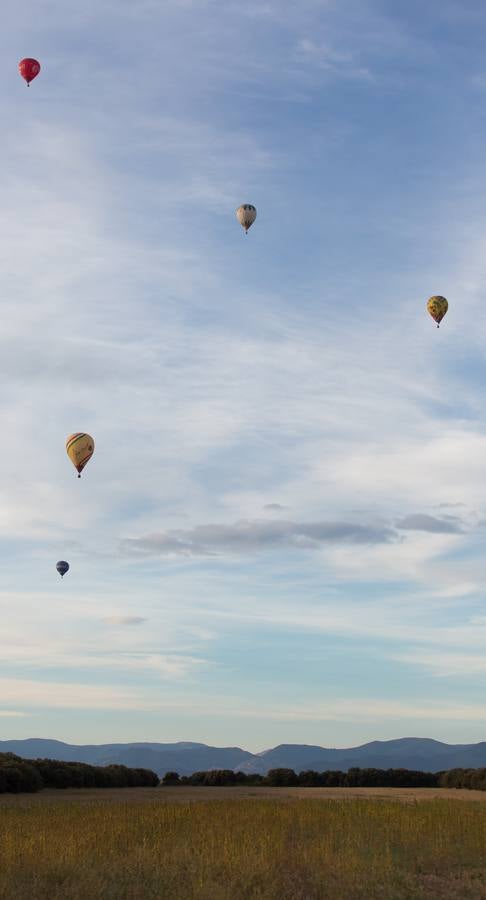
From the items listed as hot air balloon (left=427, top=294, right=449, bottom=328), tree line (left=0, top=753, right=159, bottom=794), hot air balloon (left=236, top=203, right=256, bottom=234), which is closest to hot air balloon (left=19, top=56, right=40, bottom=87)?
hot air balloon (left=236, top=203, right=256, bottom=234)

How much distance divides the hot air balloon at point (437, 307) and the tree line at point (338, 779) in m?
32.4

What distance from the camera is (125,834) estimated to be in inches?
1208

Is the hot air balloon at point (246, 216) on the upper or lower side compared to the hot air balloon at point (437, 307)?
upper

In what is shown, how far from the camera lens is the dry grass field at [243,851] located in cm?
2297

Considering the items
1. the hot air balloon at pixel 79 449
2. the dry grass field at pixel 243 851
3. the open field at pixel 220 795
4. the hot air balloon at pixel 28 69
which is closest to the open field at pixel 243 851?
the dry grass field at pixel 243 851

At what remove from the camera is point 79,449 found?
6494cm

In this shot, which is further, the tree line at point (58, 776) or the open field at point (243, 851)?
the tree line at point (58, 776)

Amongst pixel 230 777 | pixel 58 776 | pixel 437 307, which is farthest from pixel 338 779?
pixel 437 307

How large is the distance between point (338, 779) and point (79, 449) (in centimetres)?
2666

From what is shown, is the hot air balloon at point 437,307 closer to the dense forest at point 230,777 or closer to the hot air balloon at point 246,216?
the hot air balloon at point 246,216

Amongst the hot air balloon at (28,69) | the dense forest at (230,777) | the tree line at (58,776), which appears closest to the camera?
the tree line at (58,776)

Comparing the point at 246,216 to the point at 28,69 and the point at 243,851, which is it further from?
the point at 243,851

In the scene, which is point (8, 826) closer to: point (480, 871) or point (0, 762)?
point (480, 871)

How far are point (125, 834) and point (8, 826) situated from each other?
15.7 ft
